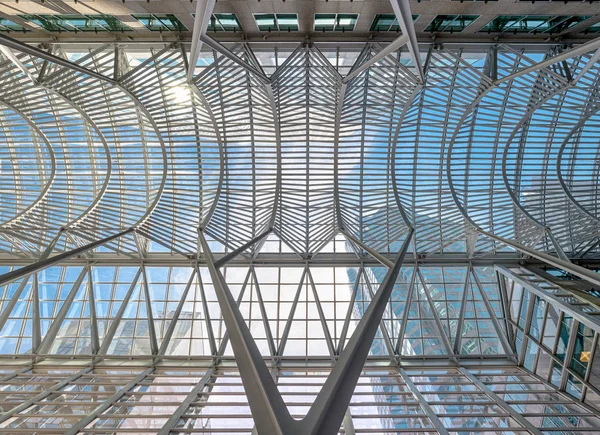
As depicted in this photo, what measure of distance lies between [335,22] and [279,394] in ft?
47.7

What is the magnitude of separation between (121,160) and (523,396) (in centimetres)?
2318

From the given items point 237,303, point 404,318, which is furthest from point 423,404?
point 237,303

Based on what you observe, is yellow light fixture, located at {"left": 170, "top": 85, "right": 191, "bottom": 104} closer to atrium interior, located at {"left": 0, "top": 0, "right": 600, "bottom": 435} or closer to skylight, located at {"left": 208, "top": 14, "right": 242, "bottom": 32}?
atrium interior, located at {"left": 0, "top": 0, "right": 600, "bottom": 435}

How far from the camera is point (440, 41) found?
51.1 feet

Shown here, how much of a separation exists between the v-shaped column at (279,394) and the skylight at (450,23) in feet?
44.6

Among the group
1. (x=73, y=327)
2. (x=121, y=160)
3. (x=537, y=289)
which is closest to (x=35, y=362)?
(x=73, y=327)

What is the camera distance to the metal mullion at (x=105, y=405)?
13250mm

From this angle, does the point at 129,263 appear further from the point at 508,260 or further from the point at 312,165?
the point at 508,260

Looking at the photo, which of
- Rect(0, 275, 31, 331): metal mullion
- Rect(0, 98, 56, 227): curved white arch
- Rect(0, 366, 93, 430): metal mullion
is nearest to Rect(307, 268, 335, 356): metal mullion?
Rect(0, 366, 93, 430): metal mullion

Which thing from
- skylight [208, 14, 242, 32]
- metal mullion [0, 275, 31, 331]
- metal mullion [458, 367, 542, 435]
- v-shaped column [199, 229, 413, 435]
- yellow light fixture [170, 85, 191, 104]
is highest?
skylight [208, 14, 242, 32]

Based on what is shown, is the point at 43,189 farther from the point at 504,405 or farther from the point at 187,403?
the point at 504,405

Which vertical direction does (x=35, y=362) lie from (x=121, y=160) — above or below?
below

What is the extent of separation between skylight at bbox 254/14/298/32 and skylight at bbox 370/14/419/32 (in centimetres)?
308

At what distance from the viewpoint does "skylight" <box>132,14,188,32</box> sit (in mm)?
14617
